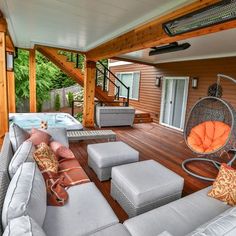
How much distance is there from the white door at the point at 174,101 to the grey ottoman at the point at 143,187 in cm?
467

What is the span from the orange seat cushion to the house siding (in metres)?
2.21

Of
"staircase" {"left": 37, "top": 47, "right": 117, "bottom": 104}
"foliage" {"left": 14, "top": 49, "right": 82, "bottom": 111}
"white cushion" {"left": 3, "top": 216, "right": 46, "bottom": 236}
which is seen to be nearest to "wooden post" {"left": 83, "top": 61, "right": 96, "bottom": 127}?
"staircase" {"left": 37, "top": 47, "right": 117, "bottom": 104}

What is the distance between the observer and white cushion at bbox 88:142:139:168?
2.86 metres

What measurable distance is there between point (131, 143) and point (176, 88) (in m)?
3.24

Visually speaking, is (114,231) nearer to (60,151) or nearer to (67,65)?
(60,151)

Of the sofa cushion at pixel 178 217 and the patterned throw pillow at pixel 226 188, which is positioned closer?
the sofa cushion at pixel 178 217

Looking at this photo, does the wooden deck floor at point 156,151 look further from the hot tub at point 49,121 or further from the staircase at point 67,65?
the staircase at point 67,65

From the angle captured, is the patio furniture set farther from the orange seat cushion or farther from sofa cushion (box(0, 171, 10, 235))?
the orange seat cushion

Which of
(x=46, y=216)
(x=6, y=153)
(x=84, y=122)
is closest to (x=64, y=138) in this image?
(x=6, y=153)

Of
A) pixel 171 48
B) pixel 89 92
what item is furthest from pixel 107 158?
pixel 89 92

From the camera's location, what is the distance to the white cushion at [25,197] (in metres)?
1.18

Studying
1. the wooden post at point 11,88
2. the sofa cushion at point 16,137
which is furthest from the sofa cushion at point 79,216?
the wooden post at point 11,88

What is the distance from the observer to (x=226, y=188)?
6.14 feet

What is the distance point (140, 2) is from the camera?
8.00 feet
